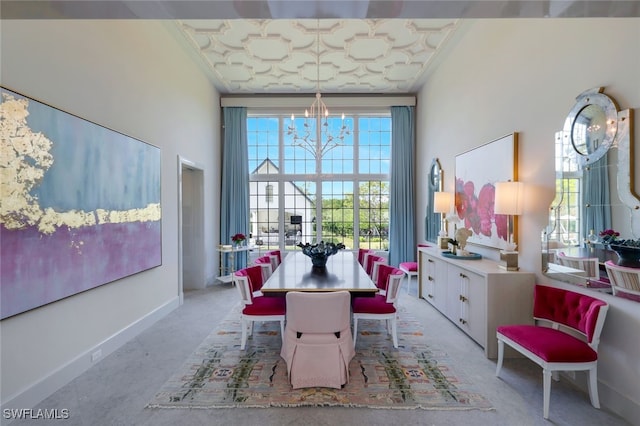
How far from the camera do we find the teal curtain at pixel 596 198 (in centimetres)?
200

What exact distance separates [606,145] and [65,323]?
14.5 ft

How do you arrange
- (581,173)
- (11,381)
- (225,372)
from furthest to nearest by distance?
(225,372), (581,173), (11,381)

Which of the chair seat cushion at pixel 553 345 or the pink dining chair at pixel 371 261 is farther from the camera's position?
the pink dining chair at pixel 371 261

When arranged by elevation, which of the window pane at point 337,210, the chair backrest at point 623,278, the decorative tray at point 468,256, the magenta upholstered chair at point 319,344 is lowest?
the magenta upholstered chair at point 319,344

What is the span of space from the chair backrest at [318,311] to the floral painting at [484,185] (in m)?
2.11

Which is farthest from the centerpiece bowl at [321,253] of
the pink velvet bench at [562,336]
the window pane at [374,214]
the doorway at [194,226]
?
the window pane at [374,214]

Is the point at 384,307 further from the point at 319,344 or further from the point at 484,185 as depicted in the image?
the point at 484,185

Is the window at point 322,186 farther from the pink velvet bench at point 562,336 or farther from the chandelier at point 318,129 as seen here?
the pink velvet bench at point 562,336

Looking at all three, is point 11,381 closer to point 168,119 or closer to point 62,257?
point 62,257

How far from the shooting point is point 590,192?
6.97 feet

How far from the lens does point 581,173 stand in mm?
2203

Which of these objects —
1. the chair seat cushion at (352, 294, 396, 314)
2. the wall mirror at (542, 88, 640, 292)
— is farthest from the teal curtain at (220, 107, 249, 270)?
the wall mirror at (542, 88, 640, 292)

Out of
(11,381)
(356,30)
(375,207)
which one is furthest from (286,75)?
(11,381)

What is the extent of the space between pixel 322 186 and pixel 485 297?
418cm
